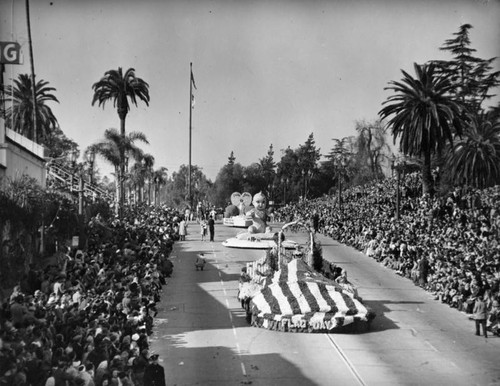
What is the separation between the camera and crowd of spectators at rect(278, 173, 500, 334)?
→ 2464cm

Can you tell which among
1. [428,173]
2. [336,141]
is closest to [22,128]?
[428,173]

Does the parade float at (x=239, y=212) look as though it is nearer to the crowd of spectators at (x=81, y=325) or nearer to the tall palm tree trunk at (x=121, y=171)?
the tall palm tree trunk at (x=121, y=171)

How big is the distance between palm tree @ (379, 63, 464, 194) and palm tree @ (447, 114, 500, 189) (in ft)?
8.22

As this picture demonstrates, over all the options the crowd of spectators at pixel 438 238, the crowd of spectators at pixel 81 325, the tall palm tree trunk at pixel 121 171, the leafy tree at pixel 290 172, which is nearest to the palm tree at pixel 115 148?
the tall palm tree trunk at pixel 121 171

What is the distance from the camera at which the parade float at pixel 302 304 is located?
21.3m

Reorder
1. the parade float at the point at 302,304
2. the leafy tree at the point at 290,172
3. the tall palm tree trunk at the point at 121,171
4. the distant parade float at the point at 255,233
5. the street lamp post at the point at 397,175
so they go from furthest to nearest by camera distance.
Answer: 1. the leafy tree at the point at 290,172
2. the tall palm tree trunk at the point at 121,171
3. the distant parade float at the point at 255,233
4. the street lamp post at the point at 397,175
5. the parade float at the point at 302,304

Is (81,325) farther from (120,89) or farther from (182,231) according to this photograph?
(120,89)

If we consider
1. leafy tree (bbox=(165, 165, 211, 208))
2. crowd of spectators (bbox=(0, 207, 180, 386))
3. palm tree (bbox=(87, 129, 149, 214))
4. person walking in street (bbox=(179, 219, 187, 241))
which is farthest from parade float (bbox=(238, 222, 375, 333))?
leafy tree (bbox=(165, 165, 211, 208))

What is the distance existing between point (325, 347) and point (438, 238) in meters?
13.5

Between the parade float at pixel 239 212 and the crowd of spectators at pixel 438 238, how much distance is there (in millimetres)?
6228

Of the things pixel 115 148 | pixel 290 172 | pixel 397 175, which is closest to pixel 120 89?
pixel 115 148

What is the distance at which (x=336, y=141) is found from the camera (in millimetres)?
105688

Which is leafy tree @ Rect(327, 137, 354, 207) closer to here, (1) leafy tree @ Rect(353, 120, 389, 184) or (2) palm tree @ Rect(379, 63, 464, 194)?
(1) leafy tree @ Rect(353, 120, 389, 184)

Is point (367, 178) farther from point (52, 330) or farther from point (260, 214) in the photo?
point (52, 330)
